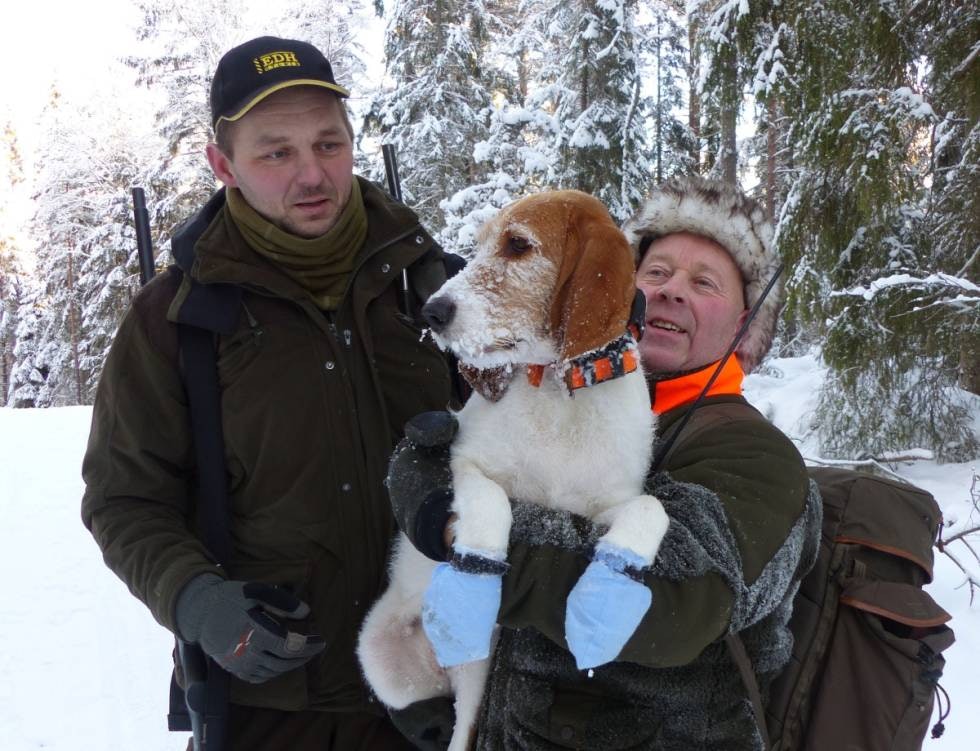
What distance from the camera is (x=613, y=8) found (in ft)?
41.5

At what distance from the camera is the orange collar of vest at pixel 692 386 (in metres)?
2.18

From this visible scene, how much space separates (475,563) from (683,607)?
1.44ft

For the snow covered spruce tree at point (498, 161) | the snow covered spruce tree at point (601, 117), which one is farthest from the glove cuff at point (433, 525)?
the snow covered spruce tree at point (601, 117)

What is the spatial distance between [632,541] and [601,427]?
484 mm

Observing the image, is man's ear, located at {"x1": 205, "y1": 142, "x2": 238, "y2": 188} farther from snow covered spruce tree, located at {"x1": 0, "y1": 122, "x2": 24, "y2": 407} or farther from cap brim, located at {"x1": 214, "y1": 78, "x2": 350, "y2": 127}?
snow covered spruce tree, located at {"x1": 0, "y1": 122, "x2": 24, "y2": 407}

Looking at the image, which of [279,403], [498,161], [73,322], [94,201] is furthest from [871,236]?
[73,322]

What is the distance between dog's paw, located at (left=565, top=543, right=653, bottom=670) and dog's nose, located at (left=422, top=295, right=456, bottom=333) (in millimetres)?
679

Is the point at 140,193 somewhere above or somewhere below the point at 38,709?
above

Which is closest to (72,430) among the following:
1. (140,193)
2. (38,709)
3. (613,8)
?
(38,709)

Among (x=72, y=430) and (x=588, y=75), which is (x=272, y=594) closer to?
(x=588, y=75)

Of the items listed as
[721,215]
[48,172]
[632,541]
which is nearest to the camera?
[632,541]

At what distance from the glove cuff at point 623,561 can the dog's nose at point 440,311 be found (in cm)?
68

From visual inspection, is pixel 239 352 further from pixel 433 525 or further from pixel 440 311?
pixel 433 525

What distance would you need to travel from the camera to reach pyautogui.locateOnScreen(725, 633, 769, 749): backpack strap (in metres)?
1.76
